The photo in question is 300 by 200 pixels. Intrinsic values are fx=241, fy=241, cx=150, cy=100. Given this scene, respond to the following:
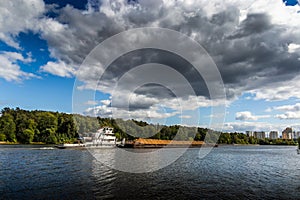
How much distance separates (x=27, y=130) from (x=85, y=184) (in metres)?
133

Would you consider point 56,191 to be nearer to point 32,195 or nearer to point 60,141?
point 32,195

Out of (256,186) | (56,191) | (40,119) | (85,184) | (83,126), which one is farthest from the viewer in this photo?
(83,126)

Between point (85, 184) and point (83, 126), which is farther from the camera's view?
point (83, 126)

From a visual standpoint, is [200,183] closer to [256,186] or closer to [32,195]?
[256,186]

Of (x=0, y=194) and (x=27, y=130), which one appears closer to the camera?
(x=0, y=194)

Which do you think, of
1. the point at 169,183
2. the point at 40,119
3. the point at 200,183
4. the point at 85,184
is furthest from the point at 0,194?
the point at 40,119

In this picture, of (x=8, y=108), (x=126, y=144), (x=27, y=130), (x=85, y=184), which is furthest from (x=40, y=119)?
(x=85, y=184)

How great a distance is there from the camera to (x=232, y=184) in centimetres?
3316

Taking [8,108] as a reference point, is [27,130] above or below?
below

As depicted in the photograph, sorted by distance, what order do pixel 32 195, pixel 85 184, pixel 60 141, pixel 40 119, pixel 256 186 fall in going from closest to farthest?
pixel 32 195 → pixel 85 184 → pixel 256 186 → pixel 60 141 → pixel 40 119

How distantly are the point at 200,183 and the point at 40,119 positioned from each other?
511ft

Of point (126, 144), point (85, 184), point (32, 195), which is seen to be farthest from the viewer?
point (126, 144)

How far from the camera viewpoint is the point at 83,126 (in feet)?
585

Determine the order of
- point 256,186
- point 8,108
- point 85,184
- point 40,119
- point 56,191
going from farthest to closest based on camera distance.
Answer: point 8,108 → point 40,119 → point 256,186 → point 85,184 → point 56,191
